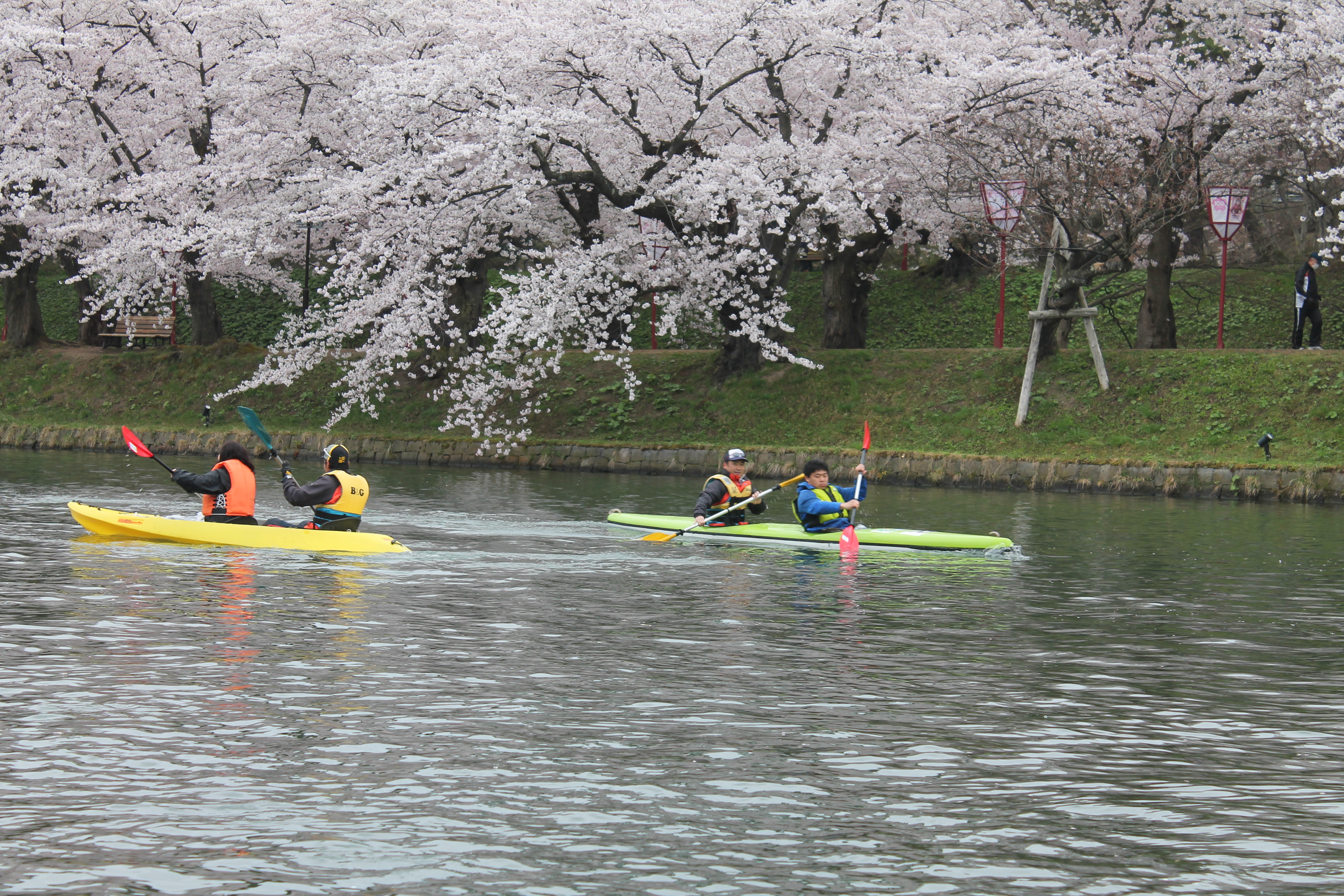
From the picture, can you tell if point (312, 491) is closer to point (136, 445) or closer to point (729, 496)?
point (136, 445)

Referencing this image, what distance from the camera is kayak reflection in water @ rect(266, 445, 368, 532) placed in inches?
642

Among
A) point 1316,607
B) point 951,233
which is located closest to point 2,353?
point 951,233

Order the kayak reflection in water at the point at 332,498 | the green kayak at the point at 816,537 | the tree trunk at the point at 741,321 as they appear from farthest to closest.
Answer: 1. the tree trunk at the point at 741,321
2. the green kayak at the point at 816,537
3. the kayak reflection in water at the point at 332,498

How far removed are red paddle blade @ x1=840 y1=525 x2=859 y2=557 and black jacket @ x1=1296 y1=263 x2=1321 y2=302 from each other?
15.0m

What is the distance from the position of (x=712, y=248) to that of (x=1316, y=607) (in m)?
16.5

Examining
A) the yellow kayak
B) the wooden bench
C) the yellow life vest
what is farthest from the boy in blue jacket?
the wooden bench

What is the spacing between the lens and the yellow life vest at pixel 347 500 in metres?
16.5

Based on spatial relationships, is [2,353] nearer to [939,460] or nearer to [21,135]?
[21,135]

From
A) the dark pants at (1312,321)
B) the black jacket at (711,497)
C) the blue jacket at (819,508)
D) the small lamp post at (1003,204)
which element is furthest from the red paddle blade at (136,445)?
the dark pants at (1312,321)

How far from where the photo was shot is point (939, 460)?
89.3ft

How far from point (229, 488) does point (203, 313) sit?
80.4 ft

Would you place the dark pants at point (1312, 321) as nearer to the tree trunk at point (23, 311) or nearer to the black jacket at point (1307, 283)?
the black jacket at point (1307, 283)

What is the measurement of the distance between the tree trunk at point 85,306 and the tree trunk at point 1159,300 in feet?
84.4

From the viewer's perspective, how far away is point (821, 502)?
56.9ft
